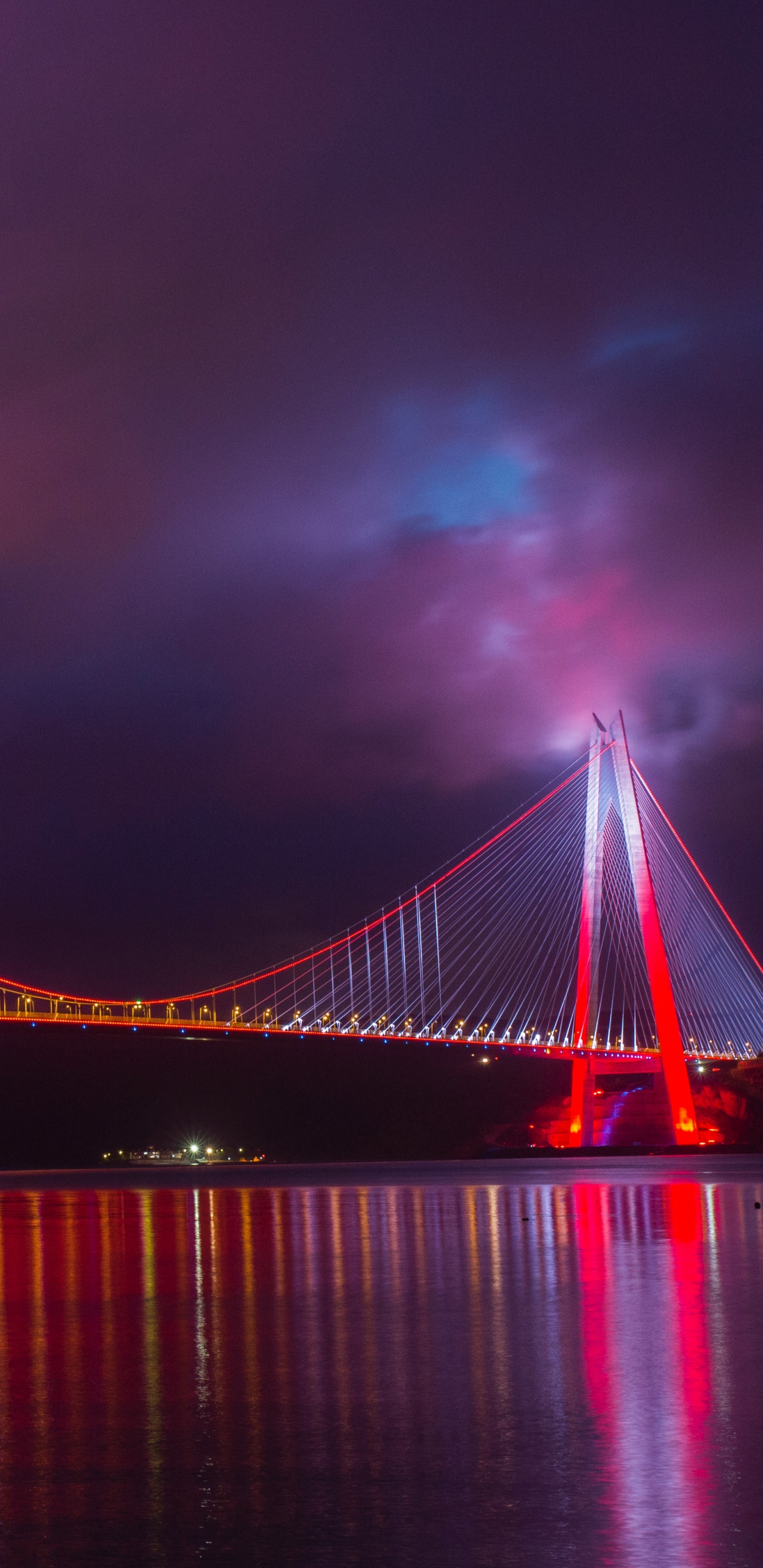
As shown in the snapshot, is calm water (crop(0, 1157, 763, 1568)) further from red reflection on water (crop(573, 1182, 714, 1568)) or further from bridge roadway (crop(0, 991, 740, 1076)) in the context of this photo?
bridge roadway (crop(0, 991, 740, 1076))

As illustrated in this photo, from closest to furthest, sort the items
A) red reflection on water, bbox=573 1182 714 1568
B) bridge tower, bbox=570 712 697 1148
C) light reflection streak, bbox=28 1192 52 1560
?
red reflection on water, bbox=573 1182 714 1568 → light reflection streak, bbox=28 1192 52 1560 → bridge tower, bbox=570 712 697 1148

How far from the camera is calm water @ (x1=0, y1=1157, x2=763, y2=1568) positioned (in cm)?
497

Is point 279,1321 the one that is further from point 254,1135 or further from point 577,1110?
point 254,1135

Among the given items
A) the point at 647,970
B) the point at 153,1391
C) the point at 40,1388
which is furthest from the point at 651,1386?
the point at 647,970

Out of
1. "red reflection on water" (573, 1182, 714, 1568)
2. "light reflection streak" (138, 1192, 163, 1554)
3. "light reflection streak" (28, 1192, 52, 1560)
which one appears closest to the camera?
"red reflection on water" (573, 1182, 714, 1568)

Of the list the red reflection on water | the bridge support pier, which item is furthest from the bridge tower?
the red reflection on water

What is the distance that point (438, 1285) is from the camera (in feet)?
41.0

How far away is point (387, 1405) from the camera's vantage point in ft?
23.6

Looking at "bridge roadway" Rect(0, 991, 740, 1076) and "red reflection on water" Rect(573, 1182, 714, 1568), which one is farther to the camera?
"bridge roadway" Rect(0, 991, 740, 1076)

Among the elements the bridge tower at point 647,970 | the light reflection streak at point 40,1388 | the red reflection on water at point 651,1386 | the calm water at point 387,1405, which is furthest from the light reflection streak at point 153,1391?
the bridge tower at point 647,970

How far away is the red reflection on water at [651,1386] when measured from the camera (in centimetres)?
496

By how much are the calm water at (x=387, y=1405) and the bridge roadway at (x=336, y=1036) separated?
2658 centimetres

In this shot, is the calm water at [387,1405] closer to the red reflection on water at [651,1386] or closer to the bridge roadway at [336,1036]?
the red reflection on water at [651,1386]

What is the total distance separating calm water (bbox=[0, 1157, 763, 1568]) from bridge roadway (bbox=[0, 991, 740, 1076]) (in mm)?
26575
